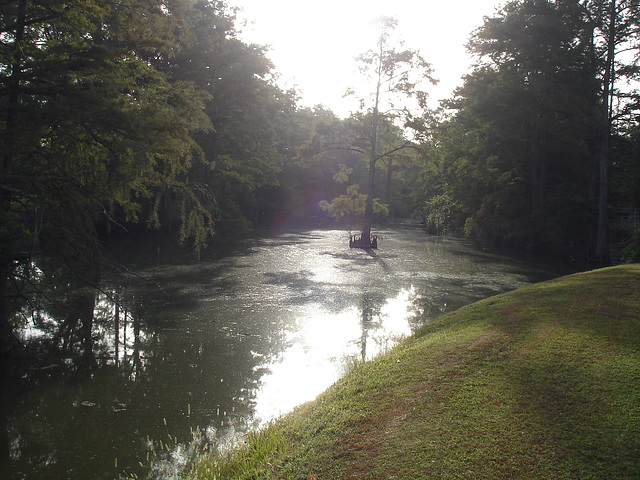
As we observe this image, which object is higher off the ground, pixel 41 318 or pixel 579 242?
pixel 579 242

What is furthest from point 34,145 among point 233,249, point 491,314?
point 233,249

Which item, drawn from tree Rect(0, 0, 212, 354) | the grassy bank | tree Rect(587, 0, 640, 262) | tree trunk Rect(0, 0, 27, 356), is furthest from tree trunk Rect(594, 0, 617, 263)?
tree trunk Rect(0, 0, 27, 356)

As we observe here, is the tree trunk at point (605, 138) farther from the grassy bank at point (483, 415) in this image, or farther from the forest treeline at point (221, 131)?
the grassy bank at point (483, 415)

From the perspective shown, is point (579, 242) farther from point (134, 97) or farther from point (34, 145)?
point (34, 145)

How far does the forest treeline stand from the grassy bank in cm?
466

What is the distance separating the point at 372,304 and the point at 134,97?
290 inches

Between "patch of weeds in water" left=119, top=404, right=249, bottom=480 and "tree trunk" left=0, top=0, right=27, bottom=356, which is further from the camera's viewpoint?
"tree trunk" left=0, top=0, right=27, bottom=356

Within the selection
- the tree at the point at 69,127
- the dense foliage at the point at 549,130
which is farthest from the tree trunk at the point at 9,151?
the dense foliage at the point at 549,130

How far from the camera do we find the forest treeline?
22.4ft

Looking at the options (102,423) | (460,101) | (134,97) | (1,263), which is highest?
(460,101)

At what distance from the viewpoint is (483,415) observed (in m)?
3.52

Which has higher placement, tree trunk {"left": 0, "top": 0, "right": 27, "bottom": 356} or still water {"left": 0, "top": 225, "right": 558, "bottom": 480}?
tree trunk {"left": 0, "top": 0, "right": 27, "bottom": 356}

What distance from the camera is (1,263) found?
22.6 feet

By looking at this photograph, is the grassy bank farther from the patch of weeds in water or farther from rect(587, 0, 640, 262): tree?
rect(587, 0, 640, 262): tree
